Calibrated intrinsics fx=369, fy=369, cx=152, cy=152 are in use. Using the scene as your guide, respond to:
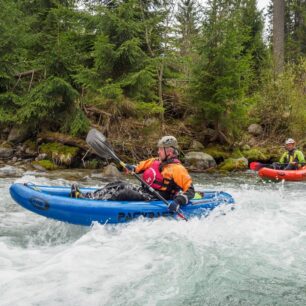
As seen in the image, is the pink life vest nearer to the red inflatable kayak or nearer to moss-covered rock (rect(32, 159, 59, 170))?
the red inflatable kayak

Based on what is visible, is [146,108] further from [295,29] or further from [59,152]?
[295,29]

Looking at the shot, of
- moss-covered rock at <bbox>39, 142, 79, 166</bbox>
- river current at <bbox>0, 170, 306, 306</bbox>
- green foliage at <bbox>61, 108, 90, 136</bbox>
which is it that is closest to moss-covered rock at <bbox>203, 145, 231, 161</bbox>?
green foliage at <bbox>61, 108, 90, 136</bbox>

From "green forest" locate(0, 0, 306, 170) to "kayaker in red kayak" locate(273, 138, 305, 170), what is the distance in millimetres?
2233

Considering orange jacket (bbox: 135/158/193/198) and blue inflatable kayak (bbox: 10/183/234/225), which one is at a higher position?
orange jacket (bbox: 135/158/193/198)

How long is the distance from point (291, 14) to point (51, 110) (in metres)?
21.6

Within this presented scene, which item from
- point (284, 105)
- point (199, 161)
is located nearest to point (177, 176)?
point (199, 161)

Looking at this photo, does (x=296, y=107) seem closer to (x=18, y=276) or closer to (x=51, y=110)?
(x=51, y=110)

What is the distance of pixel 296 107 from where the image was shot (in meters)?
13.5

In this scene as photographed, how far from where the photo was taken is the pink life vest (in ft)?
17.2

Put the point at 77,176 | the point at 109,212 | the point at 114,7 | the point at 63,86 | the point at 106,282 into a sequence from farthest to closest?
1. the point at 114,7
2. the point at 63,86
3. the point at 77,176
4. the point at 109,212
5. the point at 106,282

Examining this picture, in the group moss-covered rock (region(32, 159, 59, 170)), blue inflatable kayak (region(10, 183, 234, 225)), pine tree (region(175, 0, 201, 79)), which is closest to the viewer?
blue inflatable kayak (region(10, 183, 234, 225))

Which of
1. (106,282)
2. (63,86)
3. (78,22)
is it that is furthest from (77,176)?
(106,282)

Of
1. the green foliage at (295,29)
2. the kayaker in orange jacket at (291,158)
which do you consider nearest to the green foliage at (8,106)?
the kayaker in orange jacket at (291,158)

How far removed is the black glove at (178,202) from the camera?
4.80 meters
